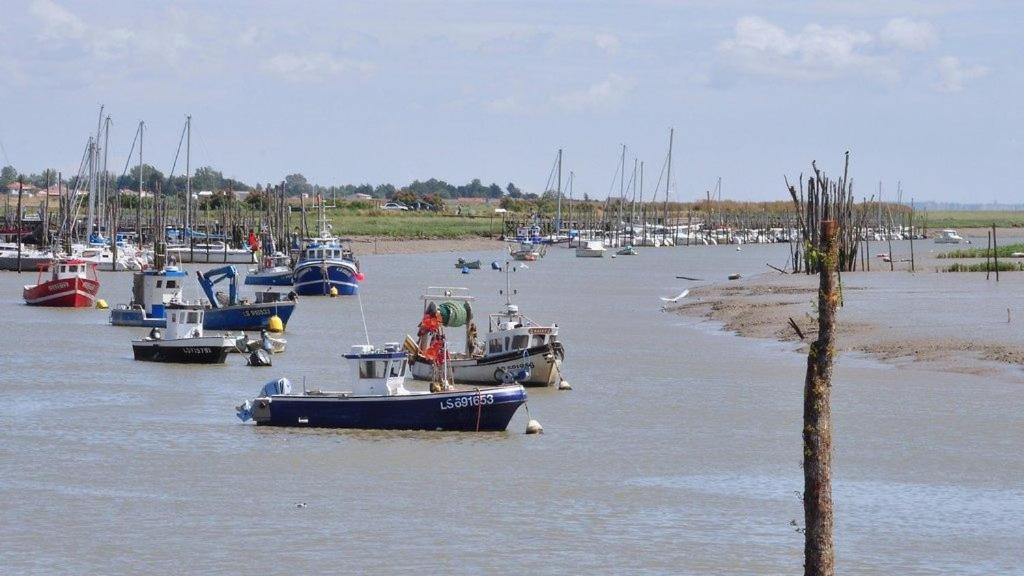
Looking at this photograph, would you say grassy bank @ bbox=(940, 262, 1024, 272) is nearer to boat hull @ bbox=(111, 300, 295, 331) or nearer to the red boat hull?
boat hull @ bbox=(111, 300, 295, 331)

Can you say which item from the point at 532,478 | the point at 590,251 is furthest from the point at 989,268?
the point at 590,251

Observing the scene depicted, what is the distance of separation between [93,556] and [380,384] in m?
9.97

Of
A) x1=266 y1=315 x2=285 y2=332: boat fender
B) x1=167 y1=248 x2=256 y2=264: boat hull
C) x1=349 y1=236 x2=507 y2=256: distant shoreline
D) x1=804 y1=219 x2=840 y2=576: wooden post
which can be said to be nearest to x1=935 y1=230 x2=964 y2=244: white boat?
x1=349 y1=236 x2=507 y2=256: distant shoreline

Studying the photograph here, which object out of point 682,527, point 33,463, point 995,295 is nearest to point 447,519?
point 682,527

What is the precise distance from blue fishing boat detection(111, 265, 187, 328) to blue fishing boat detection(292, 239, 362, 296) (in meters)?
20.1

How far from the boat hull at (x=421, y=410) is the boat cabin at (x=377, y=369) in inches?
12.4

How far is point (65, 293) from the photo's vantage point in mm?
71312

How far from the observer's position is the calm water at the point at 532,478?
21953 millimetres

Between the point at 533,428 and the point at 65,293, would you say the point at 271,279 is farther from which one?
the point at 533,428

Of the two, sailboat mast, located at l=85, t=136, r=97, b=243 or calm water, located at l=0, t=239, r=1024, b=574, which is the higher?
sailboat mast, located at l=85, t=136, r=97, b=243

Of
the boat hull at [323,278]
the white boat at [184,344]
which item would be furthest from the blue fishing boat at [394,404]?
the boat hull at [323,278]

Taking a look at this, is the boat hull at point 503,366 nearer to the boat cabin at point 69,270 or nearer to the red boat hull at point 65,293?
the red boat hull at point 65,293

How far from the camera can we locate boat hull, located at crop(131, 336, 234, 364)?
1768 inches

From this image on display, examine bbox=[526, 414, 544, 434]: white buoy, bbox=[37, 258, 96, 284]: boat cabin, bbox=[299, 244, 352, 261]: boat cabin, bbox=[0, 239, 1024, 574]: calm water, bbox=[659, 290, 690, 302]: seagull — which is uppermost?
bbox=[299, 244, 352, 261]: boat cabin
